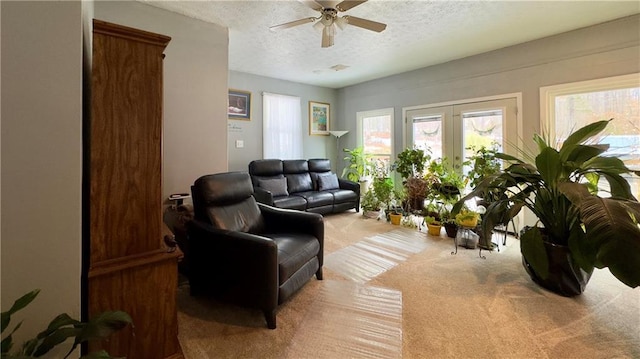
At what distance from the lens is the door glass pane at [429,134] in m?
4.58

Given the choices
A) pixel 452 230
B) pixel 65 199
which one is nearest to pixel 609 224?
pixel 452 230

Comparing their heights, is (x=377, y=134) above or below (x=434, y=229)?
above

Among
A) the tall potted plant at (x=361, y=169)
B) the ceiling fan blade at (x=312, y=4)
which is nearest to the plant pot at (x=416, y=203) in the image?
the tall potted plant at (x=361, y=169)

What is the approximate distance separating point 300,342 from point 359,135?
4814mm

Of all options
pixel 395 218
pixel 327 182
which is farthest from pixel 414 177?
pixel 327 182

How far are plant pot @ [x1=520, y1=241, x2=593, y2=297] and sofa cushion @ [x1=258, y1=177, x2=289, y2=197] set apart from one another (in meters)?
3.21

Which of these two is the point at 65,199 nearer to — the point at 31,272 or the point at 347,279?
the point at 31,272

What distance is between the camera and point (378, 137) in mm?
5617

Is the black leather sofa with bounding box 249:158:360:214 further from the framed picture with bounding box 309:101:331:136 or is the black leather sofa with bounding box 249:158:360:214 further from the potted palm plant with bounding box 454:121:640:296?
the potted palm plant with bounding box 454:121:640:296

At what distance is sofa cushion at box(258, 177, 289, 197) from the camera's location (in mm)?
4273

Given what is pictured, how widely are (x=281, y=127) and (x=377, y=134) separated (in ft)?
6.49

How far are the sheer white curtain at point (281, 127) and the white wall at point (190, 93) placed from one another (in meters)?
1.98

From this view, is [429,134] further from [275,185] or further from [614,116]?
[275,185]

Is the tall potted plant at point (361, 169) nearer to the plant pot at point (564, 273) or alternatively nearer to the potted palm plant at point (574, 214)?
the potted palm plant at point (574, 214)
